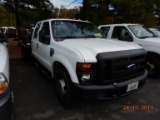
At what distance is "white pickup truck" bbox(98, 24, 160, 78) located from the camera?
4.88 metres

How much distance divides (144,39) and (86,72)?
3.40 m

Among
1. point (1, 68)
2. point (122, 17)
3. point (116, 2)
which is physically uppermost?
point (116, 2)

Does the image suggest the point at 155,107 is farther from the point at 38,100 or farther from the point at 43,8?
the point at 43,8

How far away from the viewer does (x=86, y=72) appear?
8.70 feet

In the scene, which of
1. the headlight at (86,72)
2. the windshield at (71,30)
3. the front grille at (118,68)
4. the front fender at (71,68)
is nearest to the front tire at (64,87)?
the front fender at (71,68)

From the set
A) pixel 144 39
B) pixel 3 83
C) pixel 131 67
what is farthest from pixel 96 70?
pixel 144 39

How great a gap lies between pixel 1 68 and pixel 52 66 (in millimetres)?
1502

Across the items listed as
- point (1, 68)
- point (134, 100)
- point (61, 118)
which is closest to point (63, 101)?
point (61, 118)

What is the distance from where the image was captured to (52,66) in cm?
369

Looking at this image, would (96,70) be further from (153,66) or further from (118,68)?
(153,66)

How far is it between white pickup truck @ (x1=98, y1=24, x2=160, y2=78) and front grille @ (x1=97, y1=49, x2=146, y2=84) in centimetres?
203

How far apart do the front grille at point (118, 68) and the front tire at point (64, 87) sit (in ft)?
2.08

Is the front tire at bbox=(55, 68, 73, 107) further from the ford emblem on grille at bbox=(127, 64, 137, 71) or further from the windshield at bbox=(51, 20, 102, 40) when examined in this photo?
the ford emblem on grille at bbox=(127, 64, 137, 71)

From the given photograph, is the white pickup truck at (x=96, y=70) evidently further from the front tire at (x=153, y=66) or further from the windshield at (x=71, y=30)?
the front tire at (x=153, y=66)
